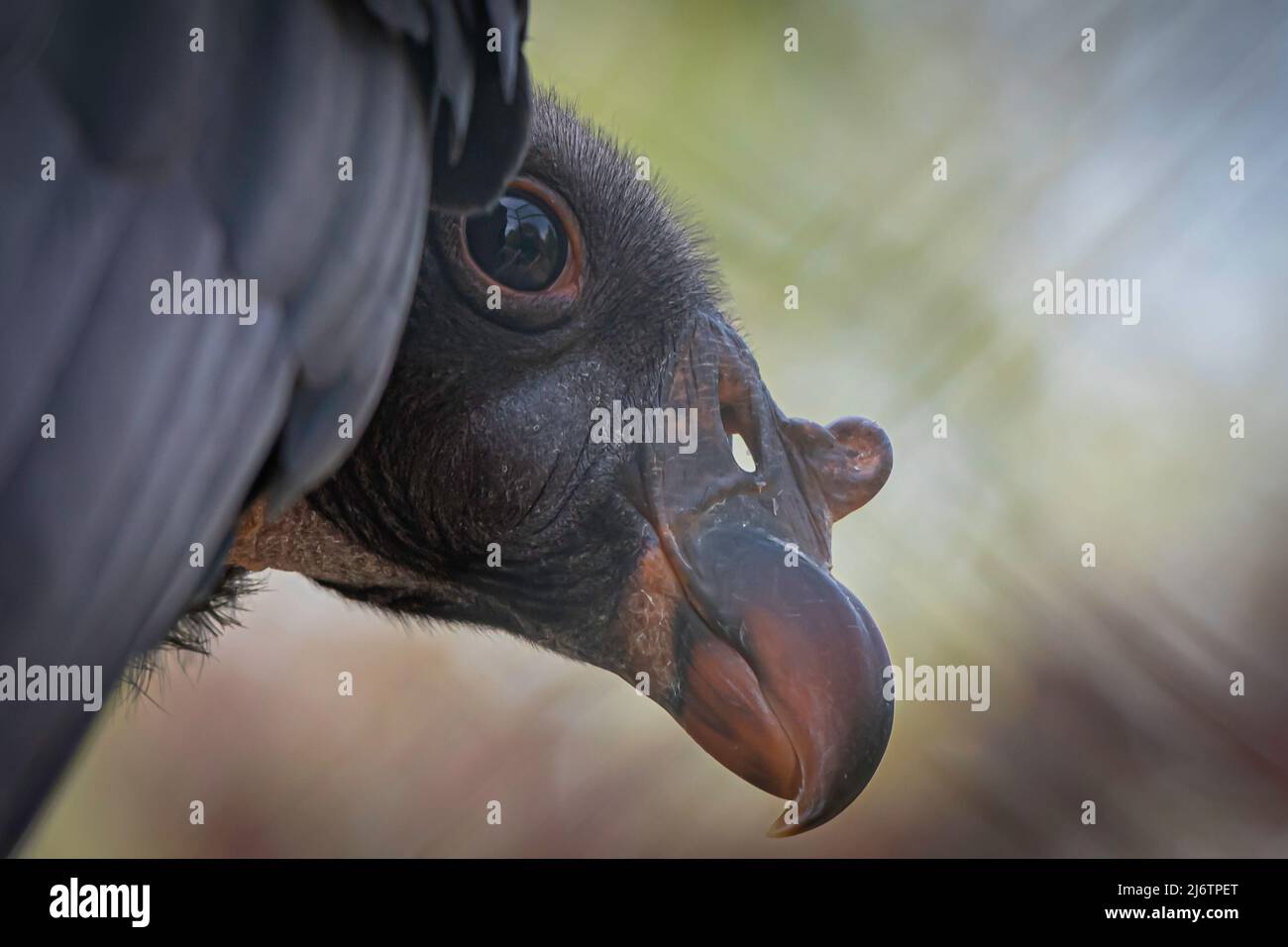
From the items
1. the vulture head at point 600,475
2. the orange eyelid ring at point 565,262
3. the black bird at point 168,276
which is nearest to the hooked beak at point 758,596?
the vulture head at point 600,475

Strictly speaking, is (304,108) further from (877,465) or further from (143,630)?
(877,465)

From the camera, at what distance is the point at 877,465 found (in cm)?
191

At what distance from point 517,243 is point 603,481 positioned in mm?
365

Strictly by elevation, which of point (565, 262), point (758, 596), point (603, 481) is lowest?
point (758, 596)

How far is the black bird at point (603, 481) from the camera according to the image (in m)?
1.56

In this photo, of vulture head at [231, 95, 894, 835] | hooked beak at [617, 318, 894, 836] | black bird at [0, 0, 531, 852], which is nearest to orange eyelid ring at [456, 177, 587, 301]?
vulture head at [231, 95, 894, 835]

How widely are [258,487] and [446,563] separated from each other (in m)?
0.70

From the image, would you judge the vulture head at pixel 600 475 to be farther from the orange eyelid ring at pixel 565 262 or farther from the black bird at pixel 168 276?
the black bird at pixel 168 276

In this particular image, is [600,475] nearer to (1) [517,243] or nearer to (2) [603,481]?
(2) [603,481]

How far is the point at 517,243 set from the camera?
1809mm

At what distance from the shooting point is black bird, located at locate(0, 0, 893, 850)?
1.56 m

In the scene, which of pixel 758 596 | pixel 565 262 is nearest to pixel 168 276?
pixel 758 596

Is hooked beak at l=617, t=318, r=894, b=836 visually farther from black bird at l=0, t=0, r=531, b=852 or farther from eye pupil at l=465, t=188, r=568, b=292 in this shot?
black bird at l=0, t=0, r=531, b=852
